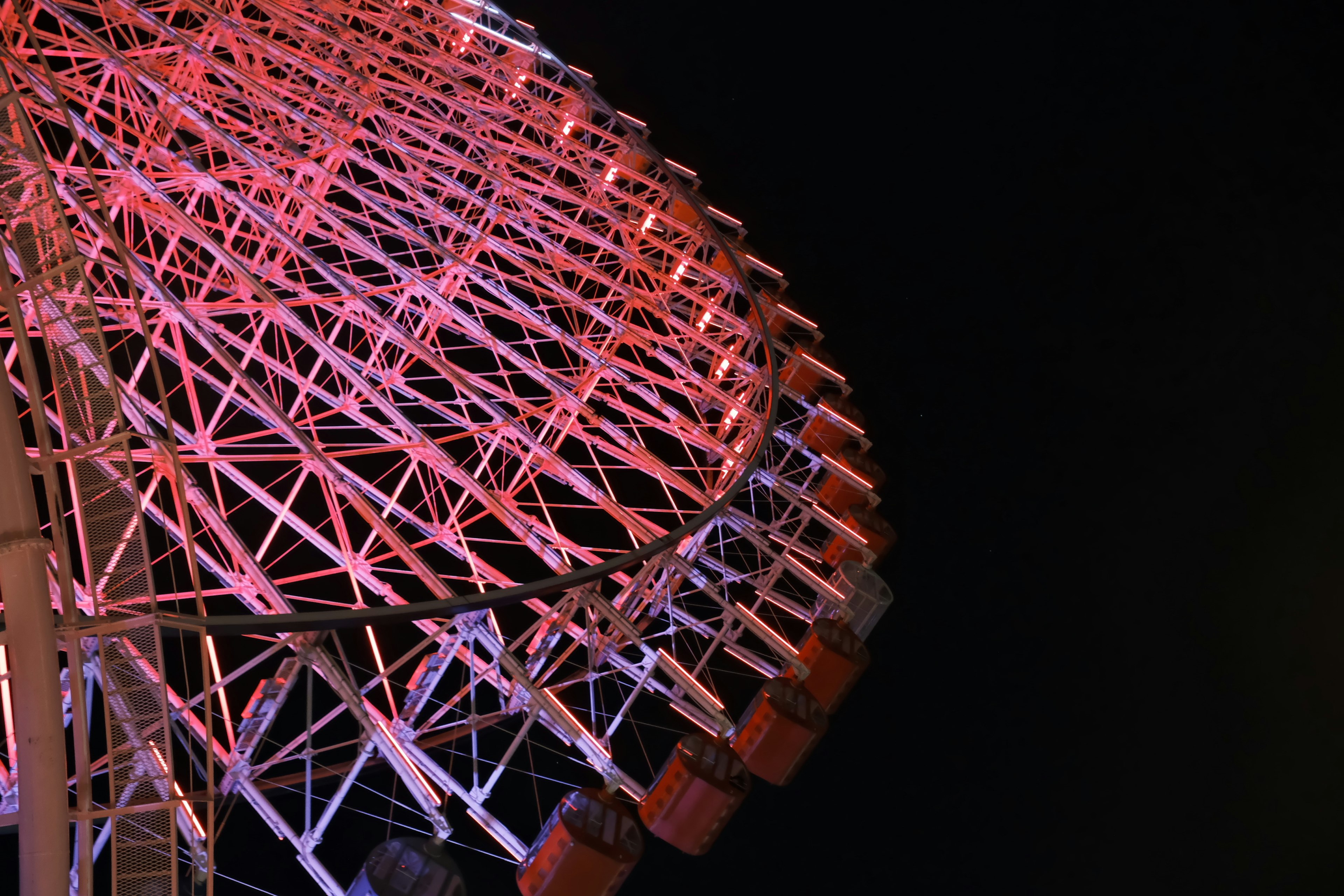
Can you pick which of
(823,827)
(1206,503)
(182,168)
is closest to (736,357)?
(182,168)

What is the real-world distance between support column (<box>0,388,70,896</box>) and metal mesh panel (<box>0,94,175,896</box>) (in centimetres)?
27

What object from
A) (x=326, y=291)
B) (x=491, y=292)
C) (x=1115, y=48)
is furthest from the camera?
(x=1115, y=48)

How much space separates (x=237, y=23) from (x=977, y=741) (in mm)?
19110

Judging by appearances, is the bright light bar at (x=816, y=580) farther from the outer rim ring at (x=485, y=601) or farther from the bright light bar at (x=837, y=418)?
the bright light bar at (x=837, y=418)

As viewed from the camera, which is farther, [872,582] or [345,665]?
[872,582]

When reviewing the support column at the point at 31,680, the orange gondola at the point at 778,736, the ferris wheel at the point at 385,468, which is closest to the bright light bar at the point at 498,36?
the ferris wheel at the point at 385,468

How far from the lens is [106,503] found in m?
6.25

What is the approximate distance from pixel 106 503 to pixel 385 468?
46.4ft

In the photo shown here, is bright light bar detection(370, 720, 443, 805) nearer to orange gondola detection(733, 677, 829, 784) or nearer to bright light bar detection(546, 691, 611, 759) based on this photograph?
bright light bar detection(546, 691, 611, 759)

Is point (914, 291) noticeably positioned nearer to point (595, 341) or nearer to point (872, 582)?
point (595, 341)

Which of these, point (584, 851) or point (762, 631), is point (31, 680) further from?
point (762, 631)

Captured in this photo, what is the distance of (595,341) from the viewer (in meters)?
21.4

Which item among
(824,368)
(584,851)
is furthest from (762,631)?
(824,368)

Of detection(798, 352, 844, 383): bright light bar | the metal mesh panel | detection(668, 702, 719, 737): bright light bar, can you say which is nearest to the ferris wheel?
the metal mesh panel
